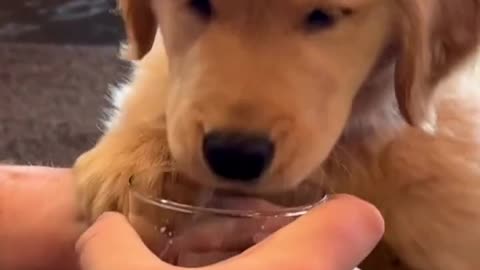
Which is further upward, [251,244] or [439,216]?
[251,244]

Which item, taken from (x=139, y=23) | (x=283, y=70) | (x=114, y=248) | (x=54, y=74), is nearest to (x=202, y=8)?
(x=283, y=70)

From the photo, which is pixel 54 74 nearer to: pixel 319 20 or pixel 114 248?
pixel 319 20

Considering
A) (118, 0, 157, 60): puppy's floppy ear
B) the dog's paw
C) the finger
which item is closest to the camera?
the finger

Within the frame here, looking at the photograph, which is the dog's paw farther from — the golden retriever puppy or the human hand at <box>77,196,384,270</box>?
the human hand at <box>77,196,384,270</box>

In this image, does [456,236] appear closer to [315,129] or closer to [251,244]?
[315,129]

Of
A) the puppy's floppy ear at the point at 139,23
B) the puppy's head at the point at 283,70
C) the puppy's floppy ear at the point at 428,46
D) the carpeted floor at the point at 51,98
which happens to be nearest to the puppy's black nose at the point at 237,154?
the puppy's head at the point at 283,70

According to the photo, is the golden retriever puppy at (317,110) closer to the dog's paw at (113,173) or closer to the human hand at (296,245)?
the dog's paw at (113,173)

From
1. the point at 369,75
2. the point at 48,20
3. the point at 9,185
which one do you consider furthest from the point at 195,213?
the point at 48,20

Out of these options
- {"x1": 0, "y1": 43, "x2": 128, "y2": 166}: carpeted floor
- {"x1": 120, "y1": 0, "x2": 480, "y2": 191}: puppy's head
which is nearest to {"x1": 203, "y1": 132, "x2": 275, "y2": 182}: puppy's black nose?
{"x1": 120, "y1": 0, "x2": 480, "y2": 191}: puppy's head
